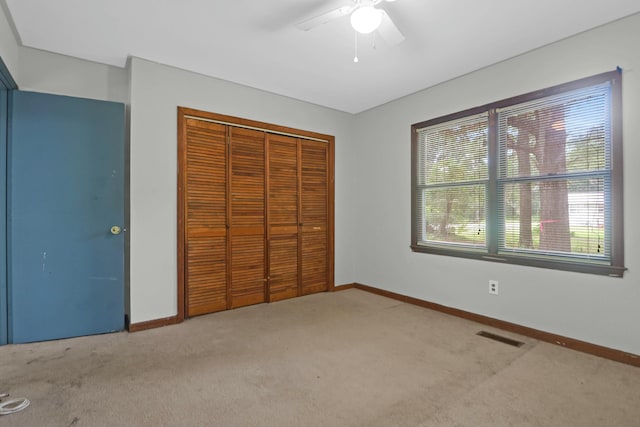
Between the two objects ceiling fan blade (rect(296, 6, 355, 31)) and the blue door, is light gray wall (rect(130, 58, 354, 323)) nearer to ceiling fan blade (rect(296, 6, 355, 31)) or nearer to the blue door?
the blue door

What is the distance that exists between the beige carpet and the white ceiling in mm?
2491

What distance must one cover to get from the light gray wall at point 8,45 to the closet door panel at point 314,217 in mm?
2726

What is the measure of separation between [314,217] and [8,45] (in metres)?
3.21

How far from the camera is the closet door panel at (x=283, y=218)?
381cm

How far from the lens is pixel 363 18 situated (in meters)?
1.89

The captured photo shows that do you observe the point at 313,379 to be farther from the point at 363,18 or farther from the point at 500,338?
the point at 363,18

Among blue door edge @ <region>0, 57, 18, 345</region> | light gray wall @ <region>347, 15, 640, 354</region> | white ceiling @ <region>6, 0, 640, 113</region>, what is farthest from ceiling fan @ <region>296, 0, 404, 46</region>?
blue door edge @ <region>0, 57, 18, 345</region>

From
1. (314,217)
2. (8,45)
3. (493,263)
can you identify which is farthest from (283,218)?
(8,45)

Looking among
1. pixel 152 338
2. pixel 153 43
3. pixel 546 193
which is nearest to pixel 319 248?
pixel 152 338

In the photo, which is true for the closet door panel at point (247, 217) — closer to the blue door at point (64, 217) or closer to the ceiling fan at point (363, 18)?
the blue door at point (64, 217)

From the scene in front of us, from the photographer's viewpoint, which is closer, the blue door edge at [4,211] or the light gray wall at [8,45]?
the light gray wall at [8,45]

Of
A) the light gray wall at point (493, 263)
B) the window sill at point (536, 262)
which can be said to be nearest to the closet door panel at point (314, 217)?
the light gray wall at point (493, 263)

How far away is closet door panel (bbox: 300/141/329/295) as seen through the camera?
4.11 meters

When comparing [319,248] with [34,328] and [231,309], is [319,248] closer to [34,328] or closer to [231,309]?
[231,309]
